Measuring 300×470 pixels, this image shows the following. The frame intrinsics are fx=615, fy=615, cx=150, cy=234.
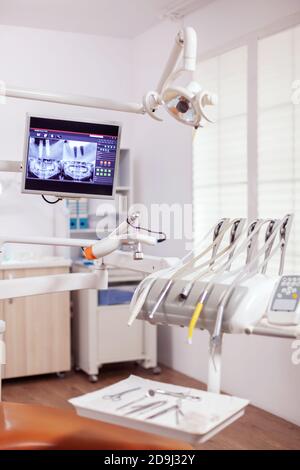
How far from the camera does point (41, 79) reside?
4.68 m

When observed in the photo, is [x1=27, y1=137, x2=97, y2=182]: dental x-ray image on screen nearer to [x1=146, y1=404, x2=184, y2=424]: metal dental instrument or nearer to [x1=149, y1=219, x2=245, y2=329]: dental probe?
[x1=149, y1=219, x2=245, y2=329]: dental probe

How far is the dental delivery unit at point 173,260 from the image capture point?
1.63m

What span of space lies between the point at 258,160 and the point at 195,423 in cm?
254

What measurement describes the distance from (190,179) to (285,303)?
2779mm

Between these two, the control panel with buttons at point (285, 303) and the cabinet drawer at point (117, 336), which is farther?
the cabinet drawer at point (117, 336)

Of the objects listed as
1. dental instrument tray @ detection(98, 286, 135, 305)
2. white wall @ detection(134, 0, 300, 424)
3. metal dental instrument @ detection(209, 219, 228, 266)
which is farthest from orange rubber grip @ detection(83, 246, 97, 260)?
dental instrument tray @ detection(98, 286, 135, 305)

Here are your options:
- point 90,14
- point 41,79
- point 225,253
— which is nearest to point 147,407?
point 225,253

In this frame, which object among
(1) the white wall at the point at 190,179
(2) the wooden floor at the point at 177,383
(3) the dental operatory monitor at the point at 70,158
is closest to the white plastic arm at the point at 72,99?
(3) the dental operatory monitor at the point at 70,158

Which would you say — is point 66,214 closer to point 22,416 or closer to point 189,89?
point 22,416

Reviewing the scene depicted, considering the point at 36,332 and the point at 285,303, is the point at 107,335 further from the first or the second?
the point at 285,303

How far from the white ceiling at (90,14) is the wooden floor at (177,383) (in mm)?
2578

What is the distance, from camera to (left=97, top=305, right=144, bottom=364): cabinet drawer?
14.3ft

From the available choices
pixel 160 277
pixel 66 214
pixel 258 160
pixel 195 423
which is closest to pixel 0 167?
pixel 160 277

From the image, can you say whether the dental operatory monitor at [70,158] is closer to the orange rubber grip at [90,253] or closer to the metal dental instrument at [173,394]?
the orange rubber grip at [90,253]
